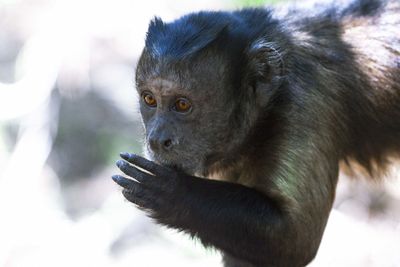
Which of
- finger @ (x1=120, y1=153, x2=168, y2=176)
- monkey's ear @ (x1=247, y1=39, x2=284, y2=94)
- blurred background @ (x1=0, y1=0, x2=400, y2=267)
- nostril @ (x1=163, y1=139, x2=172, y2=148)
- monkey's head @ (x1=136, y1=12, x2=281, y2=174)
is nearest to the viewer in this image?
finger @ (x1=120, y1=153, x2=168, y2=176)

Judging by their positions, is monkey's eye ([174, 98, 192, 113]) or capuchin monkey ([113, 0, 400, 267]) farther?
monkey's eye ([174, 98, 192, 113])

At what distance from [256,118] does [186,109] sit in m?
0.54

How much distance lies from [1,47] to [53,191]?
10.2 ft

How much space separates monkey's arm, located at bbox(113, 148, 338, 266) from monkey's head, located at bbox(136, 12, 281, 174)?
0.74ft

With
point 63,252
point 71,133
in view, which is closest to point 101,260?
point 63,252

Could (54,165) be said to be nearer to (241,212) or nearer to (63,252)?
(63,252)

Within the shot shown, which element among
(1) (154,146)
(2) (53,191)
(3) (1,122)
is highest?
(1) (154,146)

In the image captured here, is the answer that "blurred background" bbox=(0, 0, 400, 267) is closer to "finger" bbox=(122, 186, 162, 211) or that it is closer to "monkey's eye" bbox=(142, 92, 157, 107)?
"monkey's eye" bbox=(142, 92, 157, 107)

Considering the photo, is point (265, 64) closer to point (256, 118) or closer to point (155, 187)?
point (256, 118)

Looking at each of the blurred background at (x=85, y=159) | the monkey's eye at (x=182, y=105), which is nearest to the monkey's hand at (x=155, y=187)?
the monkey's eye at (x=182, y=105)

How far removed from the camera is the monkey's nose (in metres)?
5.17

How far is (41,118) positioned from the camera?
9.44 meters

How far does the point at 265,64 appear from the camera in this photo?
5.44 meters

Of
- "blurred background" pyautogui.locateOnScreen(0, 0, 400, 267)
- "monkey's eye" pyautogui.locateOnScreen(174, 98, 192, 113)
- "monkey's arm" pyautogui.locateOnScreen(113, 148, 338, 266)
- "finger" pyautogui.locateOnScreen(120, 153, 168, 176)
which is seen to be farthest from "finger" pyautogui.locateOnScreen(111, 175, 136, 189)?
"blurred background" pyautogui.locateOnScreen(0, 0, 400, 267)
